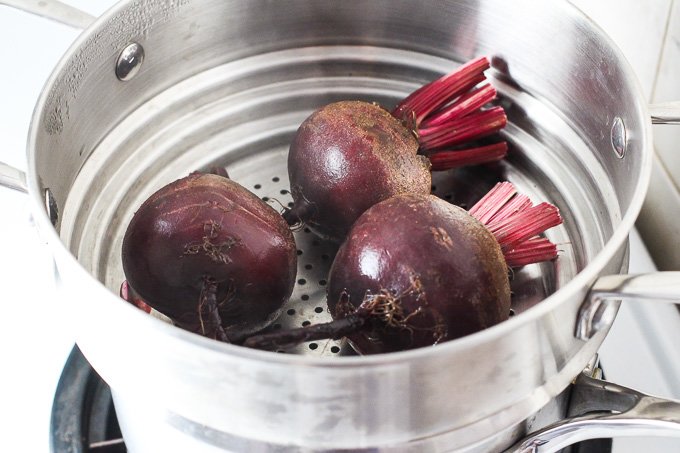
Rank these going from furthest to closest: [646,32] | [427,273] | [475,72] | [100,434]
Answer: [646,32], [475,72], [100,434], [427,273]

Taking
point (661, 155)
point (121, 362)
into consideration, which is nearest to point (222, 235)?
point (121, 362)

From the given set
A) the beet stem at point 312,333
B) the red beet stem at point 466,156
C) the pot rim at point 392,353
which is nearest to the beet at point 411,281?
the beet stem at point 312,333

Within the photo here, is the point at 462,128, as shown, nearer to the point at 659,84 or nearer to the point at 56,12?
the point at 659,84

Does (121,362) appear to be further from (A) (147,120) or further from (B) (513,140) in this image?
(B) (513,140)

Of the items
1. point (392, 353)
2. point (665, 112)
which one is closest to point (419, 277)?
point (392, 353)

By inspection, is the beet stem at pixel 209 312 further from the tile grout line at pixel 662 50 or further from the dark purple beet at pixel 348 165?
the tile grout line at pixel 662 50
